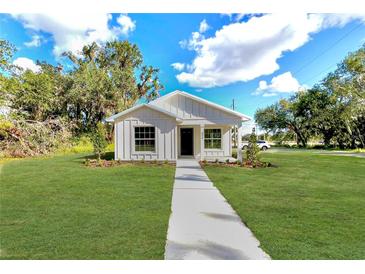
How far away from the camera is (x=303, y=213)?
15.0 feet

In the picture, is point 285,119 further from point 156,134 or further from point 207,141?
point 156,134

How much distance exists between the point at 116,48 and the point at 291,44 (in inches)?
1025

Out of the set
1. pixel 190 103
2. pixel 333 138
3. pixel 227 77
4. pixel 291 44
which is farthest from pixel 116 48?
pixel 333 138

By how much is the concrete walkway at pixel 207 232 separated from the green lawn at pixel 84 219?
196 mm

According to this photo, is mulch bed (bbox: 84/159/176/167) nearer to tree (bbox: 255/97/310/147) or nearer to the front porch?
the front porch

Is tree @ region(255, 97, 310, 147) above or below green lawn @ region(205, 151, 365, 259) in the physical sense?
above

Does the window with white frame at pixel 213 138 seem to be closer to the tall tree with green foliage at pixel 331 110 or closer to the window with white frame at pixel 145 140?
the window with white frame at pixel 145 140

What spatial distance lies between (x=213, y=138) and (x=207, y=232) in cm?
1145

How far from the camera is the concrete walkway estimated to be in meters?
3.03

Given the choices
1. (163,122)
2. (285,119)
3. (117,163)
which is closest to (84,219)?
(117,163)

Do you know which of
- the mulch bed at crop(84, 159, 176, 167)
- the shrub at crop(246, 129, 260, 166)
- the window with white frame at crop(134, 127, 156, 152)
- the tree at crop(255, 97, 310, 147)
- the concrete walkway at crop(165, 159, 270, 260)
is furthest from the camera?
the tree at crop(255, 97, 310, 147)

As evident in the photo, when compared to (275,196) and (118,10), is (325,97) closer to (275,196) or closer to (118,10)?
(275,196)

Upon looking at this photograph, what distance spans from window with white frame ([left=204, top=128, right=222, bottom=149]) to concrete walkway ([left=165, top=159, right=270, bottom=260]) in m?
9.09

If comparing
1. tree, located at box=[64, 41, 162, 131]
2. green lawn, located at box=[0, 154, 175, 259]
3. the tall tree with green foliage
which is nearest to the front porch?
green lawn, located at box=[0, 154, 175, 259]
